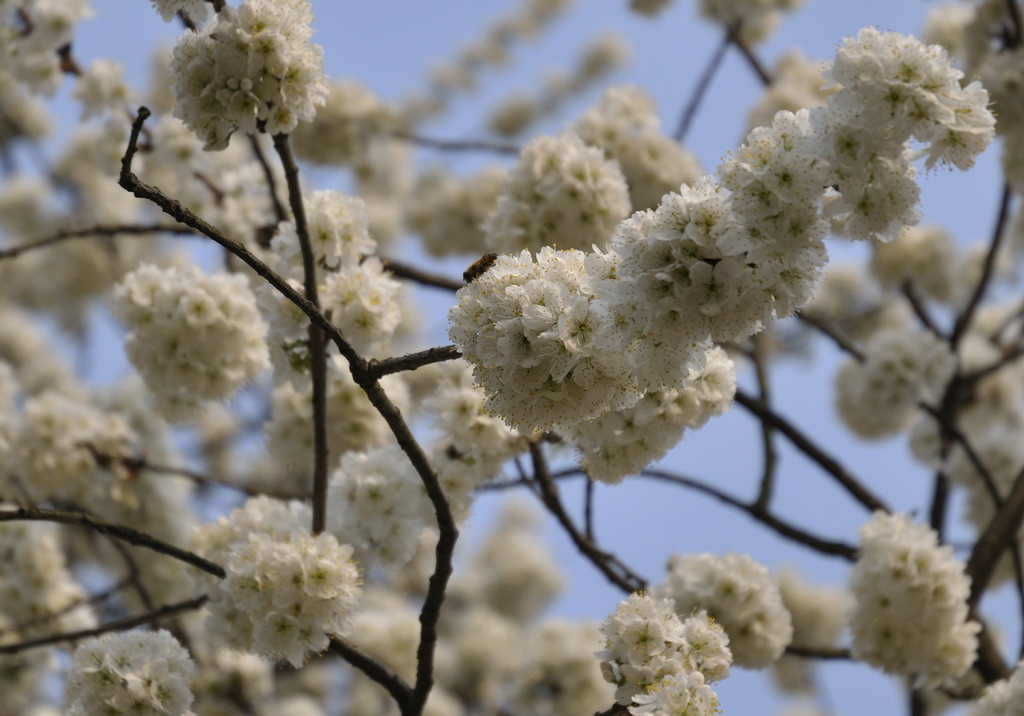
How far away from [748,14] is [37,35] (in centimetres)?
473

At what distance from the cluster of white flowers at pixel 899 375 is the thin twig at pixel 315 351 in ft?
13.7

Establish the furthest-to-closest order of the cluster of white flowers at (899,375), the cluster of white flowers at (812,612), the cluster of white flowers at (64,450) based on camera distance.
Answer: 1. the cluster of white flowers at (812,612)
2. the cluster of white flowers at (899,375)
3. the cluster of white flowers at (64,450)

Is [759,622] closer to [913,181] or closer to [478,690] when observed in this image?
[913,181]

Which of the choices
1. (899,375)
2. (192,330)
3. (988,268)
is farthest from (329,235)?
(988,268)

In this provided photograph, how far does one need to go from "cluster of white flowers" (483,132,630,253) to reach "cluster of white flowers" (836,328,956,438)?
2713 mm

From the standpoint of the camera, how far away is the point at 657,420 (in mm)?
2930

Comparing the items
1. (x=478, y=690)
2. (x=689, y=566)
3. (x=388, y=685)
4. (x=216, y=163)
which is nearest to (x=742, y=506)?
(x=689, y=566)

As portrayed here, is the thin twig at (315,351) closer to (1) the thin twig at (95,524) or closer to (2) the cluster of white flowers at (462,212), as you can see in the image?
(1) the thin twig at (95,524)

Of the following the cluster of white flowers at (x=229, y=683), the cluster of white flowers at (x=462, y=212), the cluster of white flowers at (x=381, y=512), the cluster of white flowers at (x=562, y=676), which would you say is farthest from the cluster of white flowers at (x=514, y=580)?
the cluster of white flowers at (x=381, y=512)

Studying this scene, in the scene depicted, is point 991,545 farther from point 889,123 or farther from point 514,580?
point 514,580

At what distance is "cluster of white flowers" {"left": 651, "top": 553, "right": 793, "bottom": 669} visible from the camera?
3629 mm

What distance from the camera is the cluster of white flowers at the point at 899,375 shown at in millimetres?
6180

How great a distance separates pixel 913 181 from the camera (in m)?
2.21

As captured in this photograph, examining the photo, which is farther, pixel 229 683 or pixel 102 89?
pixel 229 683
